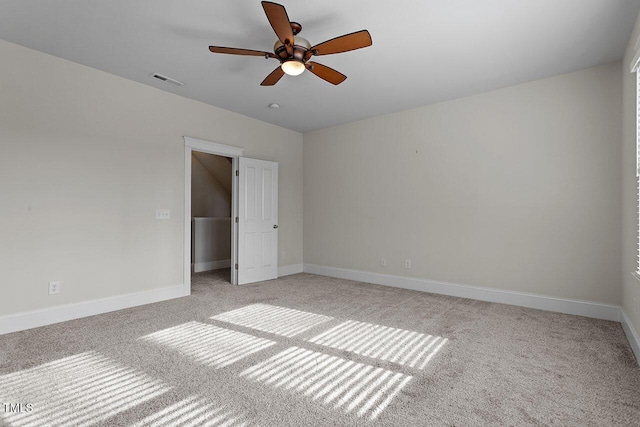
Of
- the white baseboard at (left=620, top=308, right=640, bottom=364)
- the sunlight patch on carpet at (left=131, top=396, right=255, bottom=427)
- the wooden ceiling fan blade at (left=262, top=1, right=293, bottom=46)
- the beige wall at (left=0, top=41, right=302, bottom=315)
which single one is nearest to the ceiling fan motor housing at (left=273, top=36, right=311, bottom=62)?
the wooden ceiling fan blade at (left=262, top=1, right=293, bottom=46)

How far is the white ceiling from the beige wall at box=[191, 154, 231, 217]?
3369 mm

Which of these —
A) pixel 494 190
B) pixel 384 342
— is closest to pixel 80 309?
pixel 384 342

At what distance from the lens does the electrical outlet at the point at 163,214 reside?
159 inches

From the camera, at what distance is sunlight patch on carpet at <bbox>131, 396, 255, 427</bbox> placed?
1630mm

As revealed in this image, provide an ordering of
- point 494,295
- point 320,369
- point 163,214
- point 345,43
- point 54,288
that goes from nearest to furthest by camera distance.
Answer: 1. point 320,369
2. point 345,43
3. point 54,288
4. point 494,295
5. point 163,214

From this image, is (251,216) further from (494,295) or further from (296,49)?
(494,295)

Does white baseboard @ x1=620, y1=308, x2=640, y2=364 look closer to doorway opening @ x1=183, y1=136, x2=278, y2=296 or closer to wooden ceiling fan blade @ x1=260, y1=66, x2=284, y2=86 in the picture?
wooden ceiling fan blade @ x1=260, y1=66, x2=284, y2=86

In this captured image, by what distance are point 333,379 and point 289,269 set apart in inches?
149

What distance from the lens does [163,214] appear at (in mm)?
4090

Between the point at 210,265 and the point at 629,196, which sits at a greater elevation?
the point at 629,196

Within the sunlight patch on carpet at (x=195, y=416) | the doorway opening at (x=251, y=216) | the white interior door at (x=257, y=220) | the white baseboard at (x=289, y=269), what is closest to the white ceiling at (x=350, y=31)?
the doorway opening at (x=251, y=216)

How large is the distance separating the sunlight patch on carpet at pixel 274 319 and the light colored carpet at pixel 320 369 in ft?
0.07

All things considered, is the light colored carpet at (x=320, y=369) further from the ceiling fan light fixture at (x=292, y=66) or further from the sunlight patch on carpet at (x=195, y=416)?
the ceiling fan light fixture at (x=292, y=66)

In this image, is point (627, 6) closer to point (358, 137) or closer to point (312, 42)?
point (312, 42)
